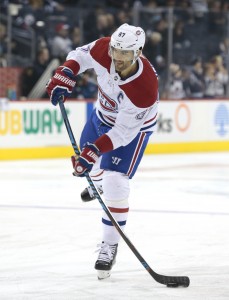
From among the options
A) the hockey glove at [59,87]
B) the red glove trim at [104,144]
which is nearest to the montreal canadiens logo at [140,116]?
the red glove trim at [104,144]

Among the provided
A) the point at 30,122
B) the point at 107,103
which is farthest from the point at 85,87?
the point at 107,103

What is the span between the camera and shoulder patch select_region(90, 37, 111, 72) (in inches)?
165

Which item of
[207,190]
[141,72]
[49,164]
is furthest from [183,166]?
[141,72]

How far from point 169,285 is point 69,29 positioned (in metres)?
6.69

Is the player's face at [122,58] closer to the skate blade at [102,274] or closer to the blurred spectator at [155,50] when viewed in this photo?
the skate blade at [102,274]

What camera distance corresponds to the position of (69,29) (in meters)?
10.1

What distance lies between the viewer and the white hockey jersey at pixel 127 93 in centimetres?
394

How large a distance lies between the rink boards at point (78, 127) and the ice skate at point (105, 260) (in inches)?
220

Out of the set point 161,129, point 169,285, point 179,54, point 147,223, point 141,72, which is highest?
point 141,72

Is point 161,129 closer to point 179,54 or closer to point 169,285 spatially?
point 179,54

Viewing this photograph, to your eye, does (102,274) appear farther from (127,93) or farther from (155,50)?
(155,50)

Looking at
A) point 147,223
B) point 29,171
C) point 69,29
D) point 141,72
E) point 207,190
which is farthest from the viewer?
point 69,29

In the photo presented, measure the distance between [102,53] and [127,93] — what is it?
0.37 meters

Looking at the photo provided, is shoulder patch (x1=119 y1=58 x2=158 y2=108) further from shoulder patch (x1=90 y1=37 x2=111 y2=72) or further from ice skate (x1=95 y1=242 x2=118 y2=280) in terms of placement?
ice skate (x1=95 y1=242 x2=118 y2=280)
